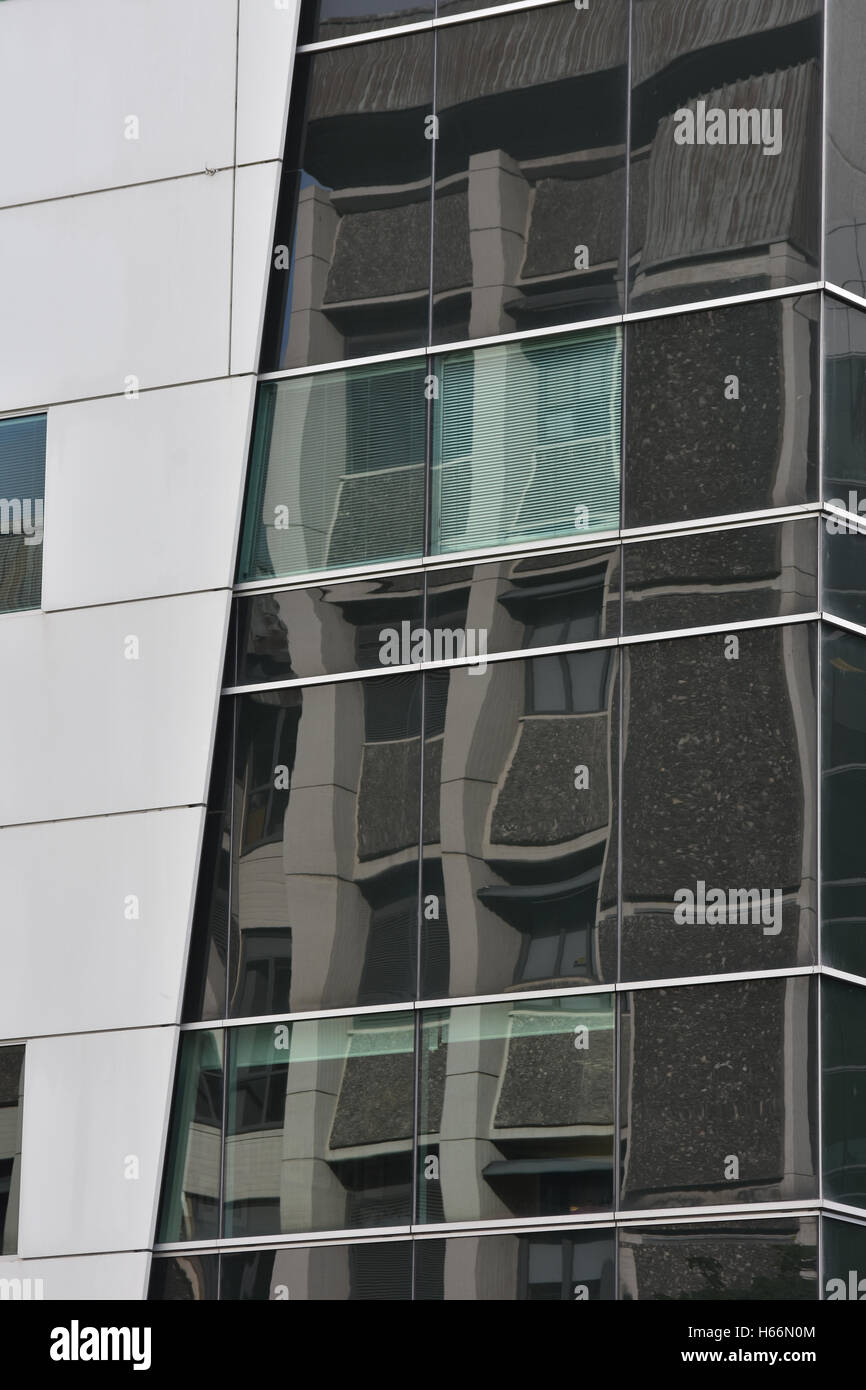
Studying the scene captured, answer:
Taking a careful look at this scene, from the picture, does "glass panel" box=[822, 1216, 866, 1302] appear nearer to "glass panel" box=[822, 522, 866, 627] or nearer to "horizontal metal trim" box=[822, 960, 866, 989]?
"horizontal metal trim" box=[822, 960, 866, 989]

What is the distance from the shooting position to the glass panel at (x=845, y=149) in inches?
718

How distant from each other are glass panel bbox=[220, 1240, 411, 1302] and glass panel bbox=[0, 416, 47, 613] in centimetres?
537

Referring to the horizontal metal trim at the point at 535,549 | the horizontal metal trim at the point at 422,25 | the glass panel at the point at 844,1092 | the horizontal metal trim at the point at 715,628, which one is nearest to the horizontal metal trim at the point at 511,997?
the glass panel at the point at 844,1092

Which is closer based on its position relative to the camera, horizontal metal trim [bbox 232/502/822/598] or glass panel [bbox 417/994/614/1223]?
glass panel [bbox 417/994/614/1223]

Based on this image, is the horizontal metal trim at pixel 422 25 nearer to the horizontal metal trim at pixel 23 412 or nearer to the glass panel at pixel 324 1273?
the horizontal metal trim at pixel 23 412

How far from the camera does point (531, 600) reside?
722 inches

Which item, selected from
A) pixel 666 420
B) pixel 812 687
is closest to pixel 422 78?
pixel 666 420

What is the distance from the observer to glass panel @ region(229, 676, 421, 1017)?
18234mm

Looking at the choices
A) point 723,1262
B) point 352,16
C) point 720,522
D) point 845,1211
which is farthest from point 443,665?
point 352,16

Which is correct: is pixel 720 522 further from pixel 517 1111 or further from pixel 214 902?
pixel 214 902

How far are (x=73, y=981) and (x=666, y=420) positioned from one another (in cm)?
593

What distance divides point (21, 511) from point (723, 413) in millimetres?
5686

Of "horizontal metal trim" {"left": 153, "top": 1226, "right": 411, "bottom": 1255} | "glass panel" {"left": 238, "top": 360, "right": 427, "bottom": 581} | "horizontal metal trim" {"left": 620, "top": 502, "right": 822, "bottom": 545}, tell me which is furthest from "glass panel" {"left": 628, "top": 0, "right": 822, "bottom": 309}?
"horizontal metal trim" {"left": 153, "top": 1226, "right": 411, "bottom": 1255}
